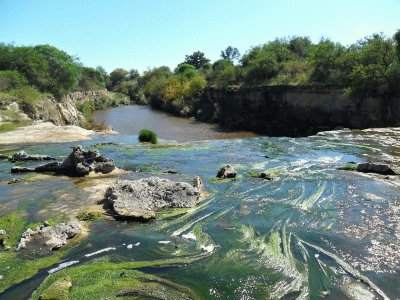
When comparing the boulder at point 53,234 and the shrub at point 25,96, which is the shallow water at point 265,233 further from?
the shrub at point 25,96

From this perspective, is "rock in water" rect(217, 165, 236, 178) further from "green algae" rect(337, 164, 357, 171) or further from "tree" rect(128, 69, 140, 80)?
"tree" rect(128, 69, 140, 80)

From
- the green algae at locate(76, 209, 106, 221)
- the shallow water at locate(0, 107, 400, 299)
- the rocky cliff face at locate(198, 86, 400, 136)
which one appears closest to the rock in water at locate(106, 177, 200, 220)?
the green algae at locate(76, 209, 106, 221)

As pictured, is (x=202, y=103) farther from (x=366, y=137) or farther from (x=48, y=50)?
(x=366, y=137)

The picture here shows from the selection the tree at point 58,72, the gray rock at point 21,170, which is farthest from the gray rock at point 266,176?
the tree at point 58,72

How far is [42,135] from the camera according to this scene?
97.3ft

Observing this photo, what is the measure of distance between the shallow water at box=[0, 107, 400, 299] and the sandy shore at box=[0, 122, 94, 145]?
34.7 ft

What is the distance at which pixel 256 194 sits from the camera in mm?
13625

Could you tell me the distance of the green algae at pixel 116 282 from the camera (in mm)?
7387

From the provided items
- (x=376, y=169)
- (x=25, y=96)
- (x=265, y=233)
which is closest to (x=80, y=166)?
(x=265, y=233)

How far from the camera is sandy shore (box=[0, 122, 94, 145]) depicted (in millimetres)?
28281

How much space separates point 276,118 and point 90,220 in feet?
105

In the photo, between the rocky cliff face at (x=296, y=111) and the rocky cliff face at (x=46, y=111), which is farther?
the rocky cliff face at (x=46, y=111)

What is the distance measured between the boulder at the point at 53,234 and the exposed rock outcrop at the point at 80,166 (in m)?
6.34

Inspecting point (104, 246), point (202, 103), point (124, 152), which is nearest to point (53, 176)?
point (124, 152)
